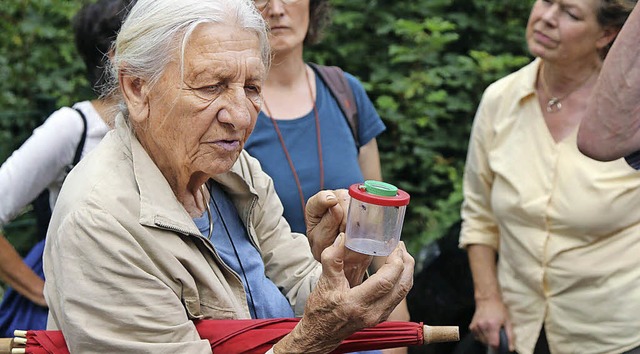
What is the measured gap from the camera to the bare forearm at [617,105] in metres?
2.47

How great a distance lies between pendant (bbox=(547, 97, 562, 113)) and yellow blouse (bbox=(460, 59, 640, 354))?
0.05 metres

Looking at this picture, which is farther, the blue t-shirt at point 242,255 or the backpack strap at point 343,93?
the backpack strap at point 343,93

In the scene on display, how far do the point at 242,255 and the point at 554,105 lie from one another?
1549 mm

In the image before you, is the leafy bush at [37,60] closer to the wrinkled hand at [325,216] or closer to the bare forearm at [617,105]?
the wrinkled hand at [325,216]

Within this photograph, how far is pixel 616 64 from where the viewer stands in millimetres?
2512

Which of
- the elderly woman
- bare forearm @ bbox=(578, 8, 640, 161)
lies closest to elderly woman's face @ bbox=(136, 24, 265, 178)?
the elderly woman

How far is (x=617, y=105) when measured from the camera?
2.54m

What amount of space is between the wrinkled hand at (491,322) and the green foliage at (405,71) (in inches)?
46.2

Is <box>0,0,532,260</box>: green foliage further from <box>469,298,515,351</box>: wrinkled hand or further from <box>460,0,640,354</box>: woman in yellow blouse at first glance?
<box>460,0,640,354</box>: woman in yellow blouse

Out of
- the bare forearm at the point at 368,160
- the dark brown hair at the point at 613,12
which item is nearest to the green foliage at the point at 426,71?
the bare forearm at the point at 368,160

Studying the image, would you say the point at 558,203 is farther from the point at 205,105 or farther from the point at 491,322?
the point at 205,105

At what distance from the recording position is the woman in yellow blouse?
3168 millimetres

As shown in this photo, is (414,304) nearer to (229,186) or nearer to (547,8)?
(547,8)

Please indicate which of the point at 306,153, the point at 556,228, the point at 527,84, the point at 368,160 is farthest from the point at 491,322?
the point at 306,153
